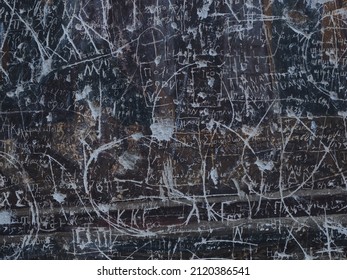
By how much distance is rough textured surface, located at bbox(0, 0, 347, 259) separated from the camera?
84.6 inches

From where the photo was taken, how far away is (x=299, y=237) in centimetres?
215

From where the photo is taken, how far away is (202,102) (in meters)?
2.16

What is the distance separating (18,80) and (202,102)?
79 cm

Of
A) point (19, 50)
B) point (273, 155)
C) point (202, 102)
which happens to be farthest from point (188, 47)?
point (19, 50)

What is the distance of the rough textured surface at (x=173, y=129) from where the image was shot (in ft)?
7.05

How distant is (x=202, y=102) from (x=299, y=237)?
69 cm

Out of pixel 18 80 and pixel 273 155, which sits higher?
pixel 18 80

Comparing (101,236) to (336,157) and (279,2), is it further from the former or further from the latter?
(279,2)

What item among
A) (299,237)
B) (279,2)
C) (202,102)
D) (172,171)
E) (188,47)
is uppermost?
(279,2)

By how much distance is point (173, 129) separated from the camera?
217 cm

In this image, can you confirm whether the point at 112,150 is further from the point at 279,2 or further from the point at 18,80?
the point at 279,2

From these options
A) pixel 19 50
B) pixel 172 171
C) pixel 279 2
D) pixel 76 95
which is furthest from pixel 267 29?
pixel 19 50

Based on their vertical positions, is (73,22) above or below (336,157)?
above

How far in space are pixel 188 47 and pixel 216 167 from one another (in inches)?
20.2
